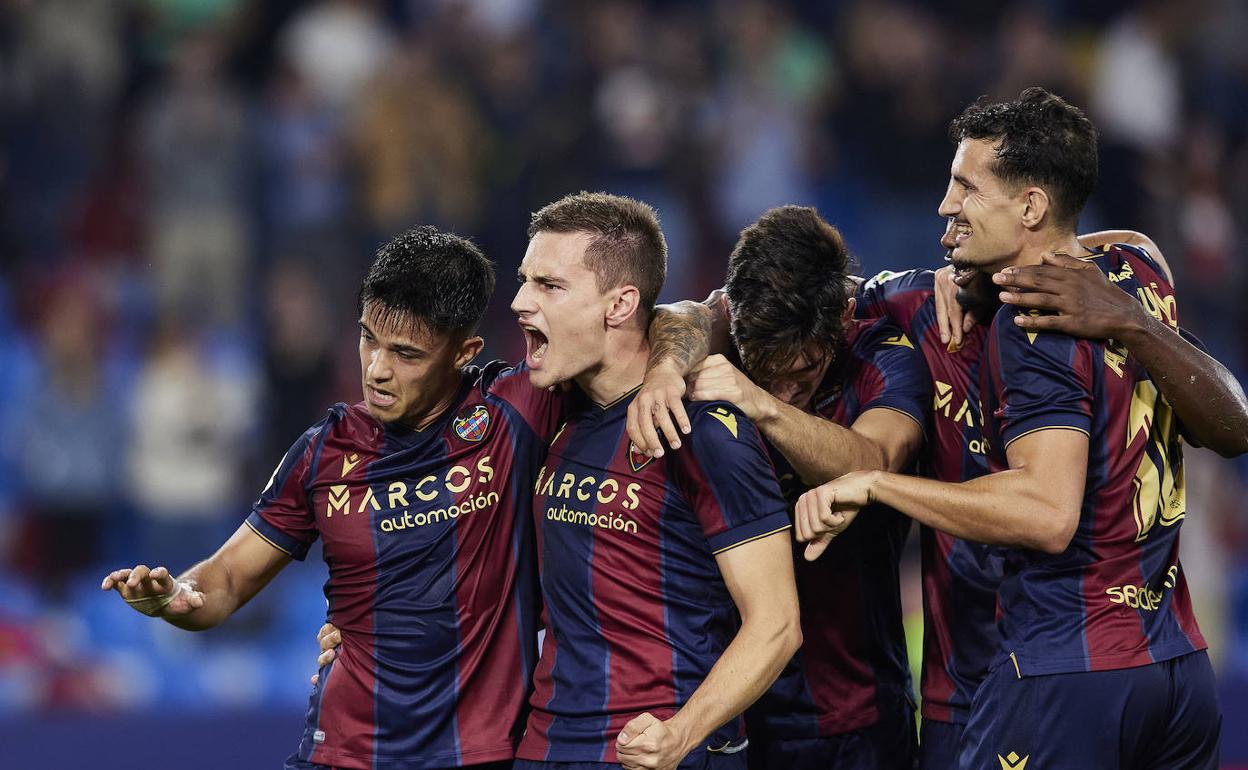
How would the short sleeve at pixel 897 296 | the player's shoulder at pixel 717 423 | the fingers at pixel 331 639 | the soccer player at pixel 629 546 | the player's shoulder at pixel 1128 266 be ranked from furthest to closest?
the short sleeve at pixel 897 296 → the fingers at pixel 331 639 → the player's shoulder at pixel 1128 266 → the player's shoulder at pixel 717 423 → the soccer player at pixel 629 546

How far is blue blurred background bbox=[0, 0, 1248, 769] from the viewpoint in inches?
354

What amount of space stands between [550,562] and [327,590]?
741mm

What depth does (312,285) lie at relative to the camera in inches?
379

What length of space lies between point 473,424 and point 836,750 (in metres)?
1.41

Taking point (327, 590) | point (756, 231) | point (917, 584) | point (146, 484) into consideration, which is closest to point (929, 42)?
point (917, 584)

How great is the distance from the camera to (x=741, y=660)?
3318 millimetres

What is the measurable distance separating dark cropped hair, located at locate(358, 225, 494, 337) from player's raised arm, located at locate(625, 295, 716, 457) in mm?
510

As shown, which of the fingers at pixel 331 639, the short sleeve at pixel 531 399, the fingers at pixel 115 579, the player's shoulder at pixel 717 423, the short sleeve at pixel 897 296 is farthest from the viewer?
the short sleeve at pixel 897 296

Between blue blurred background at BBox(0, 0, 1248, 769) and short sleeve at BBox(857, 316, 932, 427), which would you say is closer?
short sleeve at BBox(857, 316, 932, 427)

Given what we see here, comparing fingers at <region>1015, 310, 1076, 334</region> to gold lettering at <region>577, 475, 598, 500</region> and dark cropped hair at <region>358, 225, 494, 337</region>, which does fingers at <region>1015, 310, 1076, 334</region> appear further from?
dark cropped hair at <region>358, 225, 494, 337</region>

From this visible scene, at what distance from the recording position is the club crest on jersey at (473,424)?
3.97 m

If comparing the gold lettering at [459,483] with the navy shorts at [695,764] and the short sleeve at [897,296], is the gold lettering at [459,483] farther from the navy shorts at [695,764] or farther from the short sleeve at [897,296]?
the short sleeve at [897,296]

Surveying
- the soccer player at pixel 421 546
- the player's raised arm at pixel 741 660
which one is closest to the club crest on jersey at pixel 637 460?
the player's raised arm at pixel 741 660

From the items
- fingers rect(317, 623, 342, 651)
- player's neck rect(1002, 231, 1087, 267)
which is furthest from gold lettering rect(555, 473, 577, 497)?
player's neck rect(1002, 231, 1087, 267)
